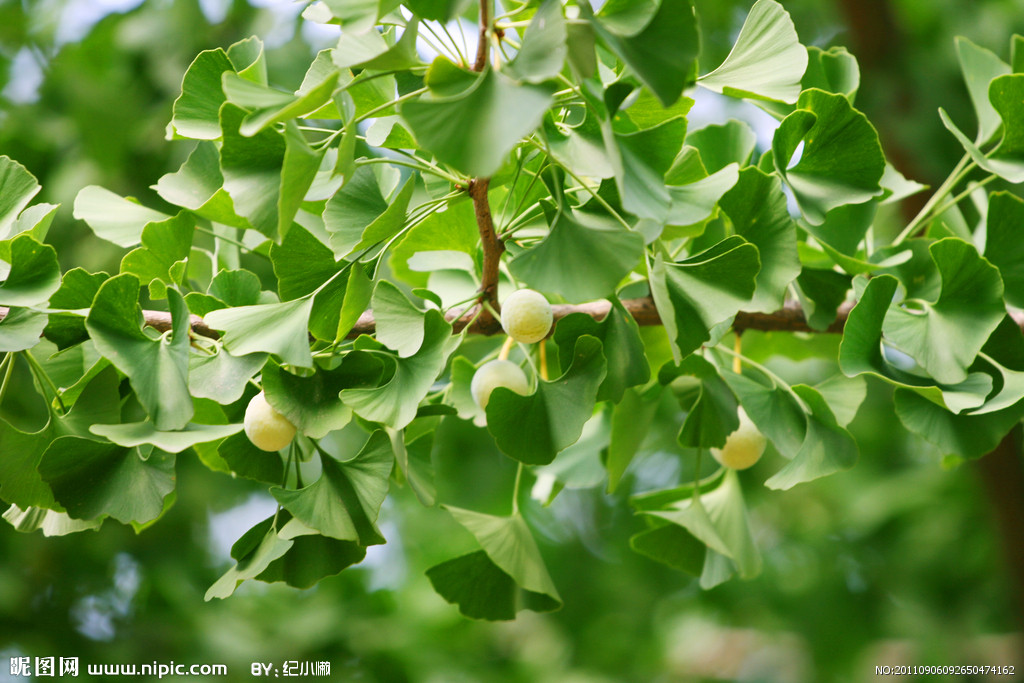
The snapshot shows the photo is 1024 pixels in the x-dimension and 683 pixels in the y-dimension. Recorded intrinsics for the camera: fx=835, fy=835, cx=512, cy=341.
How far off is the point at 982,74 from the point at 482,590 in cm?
59

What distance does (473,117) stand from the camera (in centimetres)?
35

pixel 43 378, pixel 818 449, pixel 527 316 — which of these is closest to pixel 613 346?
pixel 527 316

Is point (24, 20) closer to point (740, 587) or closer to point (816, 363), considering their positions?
point (816, 363)

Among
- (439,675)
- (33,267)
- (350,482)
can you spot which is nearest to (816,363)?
(439,675)

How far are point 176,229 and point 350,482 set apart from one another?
0.68 ft

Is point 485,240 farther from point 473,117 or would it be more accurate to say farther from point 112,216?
point 112,216

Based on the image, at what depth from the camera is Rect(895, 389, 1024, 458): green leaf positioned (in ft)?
1.84

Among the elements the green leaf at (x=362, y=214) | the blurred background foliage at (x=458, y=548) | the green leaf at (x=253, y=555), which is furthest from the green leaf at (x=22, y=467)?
the blurred background foliage at (x=458, y=548)

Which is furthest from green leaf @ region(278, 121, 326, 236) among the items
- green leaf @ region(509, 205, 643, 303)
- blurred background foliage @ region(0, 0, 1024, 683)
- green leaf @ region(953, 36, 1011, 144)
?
blurred background foliage @ region(0, 0, 1024, 683)

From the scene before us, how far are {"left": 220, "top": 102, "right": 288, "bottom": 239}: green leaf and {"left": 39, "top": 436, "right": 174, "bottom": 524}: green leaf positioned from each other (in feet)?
0.57

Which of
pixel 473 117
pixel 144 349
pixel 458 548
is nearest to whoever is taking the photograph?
pixel 473 117

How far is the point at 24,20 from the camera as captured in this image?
181 cm

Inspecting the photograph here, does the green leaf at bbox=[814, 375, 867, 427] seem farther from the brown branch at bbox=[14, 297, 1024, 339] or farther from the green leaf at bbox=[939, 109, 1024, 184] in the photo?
the green leaf at bbox=[939, 109, 1024, 184]

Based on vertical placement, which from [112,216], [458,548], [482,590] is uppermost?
[112,216]
